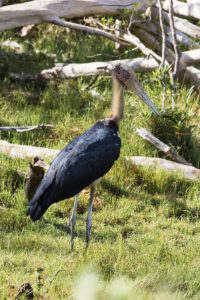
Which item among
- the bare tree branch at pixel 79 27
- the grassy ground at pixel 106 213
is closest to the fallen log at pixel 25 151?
the grassy ground at pixel 106 213

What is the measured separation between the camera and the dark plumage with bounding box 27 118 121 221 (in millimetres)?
3865

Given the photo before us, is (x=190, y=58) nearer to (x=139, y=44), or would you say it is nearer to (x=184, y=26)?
(x=184, y=26)

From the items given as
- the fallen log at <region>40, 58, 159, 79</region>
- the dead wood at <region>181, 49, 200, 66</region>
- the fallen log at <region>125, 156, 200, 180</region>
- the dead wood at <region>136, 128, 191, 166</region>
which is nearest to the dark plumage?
the fallen log at <region>125, 156, 200, 180</region>

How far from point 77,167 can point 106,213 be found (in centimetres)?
103

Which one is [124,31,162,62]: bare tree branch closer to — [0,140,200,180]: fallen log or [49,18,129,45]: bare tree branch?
[49,18,129,45]: bare tree branch

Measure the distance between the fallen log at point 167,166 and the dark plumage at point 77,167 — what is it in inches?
47.9

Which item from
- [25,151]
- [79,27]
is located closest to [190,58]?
[79,27]

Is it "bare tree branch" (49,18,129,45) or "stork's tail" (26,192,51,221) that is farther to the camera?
"bare tree branch" (49,18,129,45)

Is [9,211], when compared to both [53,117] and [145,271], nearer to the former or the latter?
[145,271]

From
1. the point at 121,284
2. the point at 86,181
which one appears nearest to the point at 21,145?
the point at 86,181

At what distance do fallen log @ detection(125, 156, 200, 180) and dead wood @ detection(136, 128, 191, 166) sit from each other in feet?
0.31

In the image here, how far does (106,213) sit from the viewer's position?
191 inches

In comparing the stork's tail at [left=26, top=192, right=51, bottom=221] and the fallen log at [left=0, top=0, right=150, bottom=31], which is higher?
the fallen log at [left=0, top=0, right=150, bottom=31]

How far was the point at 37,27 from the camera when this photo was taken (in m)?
8.56
